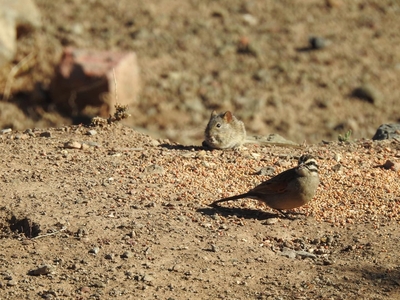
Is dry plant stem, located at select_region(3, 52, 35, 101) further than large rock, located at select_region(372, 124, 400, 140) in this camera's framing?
Yes

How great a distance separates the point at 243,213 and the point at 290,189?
51 cm

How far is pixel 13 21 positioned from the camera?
15.3 metres

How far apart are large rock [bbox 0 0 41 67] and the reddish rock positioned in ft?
3.09

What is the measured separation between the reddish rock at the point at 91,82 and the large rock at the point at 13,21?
3.09ft

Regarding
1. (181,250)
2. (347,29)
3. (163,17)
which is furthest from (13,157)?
(347,29)

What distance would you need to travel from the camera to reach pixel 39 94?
1504 cm

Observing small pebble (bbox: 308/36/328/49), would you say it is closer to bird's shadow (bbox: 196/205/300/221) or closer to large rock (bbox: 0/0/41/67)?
large rock (bbox: 0/0/41/67)

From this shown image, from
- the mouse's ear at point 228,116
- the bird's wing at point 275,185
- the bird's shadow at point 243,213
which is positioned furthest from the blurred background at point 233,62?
the bird's wing at point 275,185

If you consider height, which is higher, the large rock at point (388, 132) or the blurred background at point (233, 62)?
the blurred background at point (233, 62)

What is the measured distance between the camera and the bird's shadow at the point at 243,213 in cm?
749

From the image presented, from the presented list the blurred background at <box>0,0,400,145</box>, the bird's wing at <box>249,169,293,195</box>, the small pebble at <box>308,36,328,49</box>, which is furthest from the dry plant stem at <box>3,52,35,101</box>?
the bird's wing at <box>249,169,293,195</box>

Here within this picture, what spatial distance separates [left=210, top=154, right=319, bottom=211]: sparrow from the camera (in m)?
7.38

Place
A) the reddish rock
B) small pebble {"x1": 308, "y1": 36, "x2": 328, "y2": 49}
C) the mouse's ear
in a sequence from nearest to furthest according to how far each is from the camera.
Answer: the mouse's ear → the reddish rock → small pebble {"x1": 308, "y1": 36, "x2": 328, "y2": 49}

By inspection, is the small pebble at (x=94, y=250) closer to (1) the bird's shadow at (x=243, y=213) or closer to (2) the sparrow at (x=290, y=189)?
(1) the bird's shadow at (x=243, y=213)
